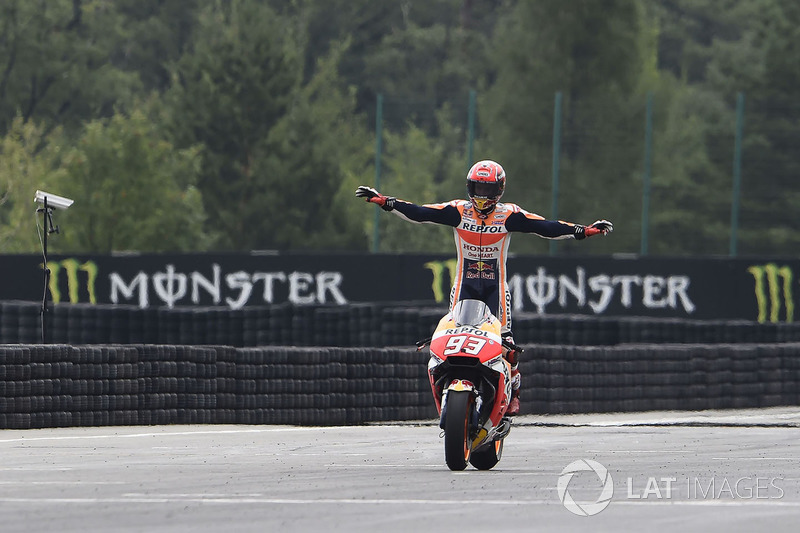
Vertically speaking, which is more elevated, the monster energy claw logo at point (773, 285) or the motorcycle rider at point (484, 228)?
the motorcycle rider at point (484, 228)

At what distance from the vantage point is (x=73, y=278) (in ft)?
94.1

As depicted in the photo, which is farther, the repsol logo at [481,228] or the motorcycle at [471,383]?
the repsol logo at [481,228]

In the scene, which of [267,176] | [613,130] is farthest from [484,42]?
[613,130]

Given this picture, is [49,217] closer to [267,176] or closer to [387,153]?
[267,176]

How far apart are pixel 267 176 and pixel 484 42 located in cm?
2274

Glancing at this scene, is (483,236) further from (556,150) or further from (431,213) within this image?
(556,150)

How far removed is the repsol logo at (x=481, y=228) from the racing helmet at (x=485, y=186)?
0.10 meters

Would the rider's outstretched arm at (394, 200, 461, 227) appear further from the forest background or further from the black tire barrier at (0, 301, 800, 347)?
the forest background

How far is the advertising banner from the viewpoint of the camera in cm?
2869

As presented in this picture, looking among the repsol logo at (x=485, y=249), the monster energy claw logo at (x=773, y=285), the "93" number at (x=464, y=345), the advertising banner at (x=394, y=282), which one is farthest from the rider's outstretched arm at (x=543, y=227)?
the monster energy claw logo at (x=773, y=285)

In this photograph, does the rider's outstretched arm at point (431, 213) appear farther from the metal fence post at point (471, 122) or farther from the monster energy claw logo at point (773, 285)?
the metal fence post at point (471, 122)

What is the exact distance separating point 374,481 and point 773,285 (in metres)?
19.4

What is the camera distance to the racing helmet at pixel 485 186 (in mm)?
12234

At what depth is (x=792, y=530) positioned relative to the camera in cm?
825
